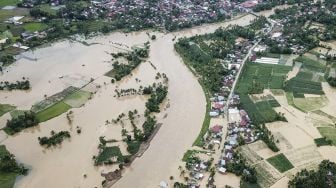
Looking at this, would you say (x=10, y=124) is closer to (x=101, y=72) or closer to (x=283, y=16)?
(x=101, y=72)

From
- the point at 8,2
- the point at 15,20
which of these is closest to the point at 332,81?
the point at 15,20

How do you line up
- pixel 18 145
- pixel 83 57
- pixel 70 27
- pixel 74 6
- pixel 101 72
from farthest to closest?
1. pixel 74 6
2. pixel 70 27
3. pixel 83 57
4. pixel 101 72
5. pixel 18 145

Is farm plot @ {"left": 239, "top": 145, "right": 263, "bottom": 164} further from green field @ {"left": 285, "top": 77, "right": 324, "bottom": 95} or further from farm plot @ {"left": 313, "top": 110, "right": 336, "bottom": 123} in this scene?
green field @ {"left": 285, "top": 77, "right": 324, "bottom": 95}

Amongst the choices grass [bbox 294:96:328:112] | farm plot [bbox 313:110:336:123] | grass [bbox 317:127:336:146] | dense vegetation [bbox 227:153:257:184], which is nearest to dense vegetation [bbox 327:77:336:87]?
grass [bbox 294:96:328:112]

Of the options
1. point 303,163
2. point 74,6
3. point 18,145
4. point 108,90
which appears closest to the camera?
point 303,163

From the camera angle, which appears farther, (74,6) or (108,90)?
(74,6)

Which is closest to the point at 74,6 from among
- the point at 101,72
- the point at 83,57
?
the point at 83,57

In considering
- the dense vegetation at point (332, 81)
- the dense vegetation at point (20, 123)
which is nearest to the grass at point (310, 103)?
the dense vegetation at point (332, 81)
